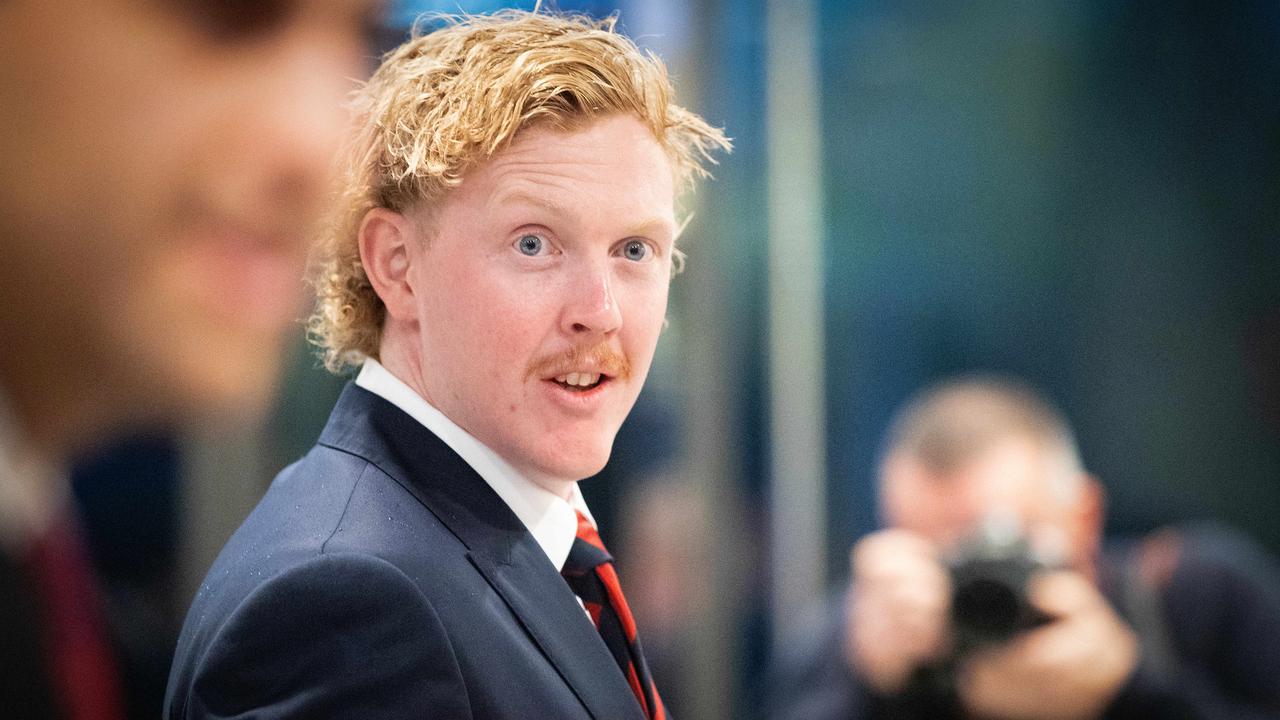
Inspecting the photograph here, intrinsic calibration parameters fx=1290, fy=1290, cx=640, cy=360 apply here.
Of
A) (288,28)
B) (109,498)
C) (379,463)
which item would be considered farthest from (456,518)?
(109,498)

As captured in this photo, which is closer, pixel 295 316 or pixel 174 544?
pixel 295 316

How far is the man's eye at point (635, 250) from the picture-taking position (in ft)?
3.26

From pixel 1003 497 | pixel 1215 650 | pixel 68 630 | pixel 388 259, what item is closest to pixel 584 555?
pixel 388 259

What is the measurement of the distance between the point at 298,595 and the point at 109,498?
60cm

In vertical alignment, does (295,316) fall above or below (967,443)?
above

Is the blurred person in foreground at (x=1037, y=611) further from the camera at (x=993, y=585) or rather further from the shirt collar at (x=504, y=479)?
the shirt collar at (x=504, y=479)

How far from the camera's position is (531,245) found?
96 centimetres

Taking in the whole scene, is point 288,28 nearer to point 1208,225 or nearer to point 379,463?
point 379,463

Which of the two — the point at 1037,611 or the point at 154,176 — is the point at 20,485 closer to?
the point at 154,176

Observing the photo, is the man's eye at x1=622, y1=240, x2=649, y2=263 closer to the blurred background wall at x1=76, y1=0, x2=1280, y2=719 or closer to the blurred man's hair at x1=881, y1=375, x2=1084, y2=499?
the blurred man's hair at x1=881, y1=375, x2=1084, y2=499

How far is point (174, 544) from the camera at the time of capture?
1.48 meters

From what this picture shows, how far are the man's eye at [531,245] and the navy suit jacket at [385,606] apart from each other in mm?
159

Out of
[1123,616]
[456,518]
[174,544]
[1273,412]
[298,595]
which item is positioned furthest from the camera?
[1273,412]

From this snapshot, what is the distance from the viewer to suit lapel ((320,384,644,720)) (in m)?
0.92
